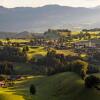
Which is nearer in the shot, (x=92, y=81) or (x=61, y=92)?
(x=92, y=81)

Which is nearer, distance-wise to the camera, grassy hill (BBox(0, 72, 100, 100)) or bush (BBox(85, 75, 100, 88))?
grassy hill (BBox(0, 72, 100, 100))

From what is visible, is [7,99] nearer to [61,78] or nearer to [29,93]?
[29,93]

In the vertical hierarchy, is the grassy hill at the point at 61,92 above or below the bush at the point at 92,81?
below

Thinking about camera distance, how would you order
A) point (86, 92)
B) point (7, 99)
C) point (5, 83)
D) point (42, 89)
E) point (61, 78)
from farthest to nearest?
point (5, 83)
point (61, 78)
point (42, 89)
point (86, 92)
point (7, 99)

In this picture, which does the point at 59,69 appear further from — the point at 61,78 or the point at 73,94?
the point at 73,94

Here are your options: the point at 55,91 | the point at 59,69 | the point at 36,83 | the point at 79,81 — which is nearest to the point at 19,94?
the point at 55,91

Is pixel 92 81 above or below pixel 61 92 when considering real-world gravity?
above

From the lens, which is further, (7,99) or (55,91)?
(55,91)

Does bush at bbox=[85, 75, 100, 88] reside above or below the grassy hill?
above

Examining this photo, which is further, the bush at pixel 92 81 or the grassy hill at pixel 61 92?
the bush at pixel 92 81

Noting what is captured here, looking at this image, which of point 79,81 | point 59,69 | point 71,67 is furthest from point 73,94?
point 59,69

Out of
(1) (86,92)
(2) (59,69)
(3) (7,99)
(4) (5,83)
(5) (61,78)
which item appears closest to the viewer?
(3) (7,99)
